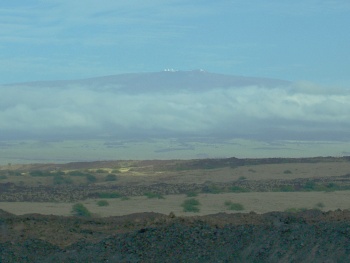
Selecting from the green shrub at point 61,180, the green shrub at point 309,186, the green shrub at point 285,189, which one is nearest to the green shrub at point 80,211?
the green shrub at point 285,189

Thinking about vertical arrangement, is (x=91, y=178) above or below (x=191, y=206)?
above

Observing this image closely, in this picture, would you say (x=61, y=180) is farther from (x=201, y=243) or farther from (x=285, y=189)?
(x=201, y=243)

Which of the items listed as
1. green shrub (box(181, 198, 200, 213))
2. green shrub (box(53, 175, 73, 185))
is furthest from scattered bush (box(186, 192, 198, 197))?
green shrub (box(53, 175, 73, 185))

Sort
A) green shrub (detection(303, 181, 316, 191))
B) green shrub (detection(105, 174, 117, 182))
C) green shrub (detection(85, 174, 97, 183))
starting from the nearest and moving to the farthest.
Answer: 1. green shrub (detection(303, 181, 316, 191))
2. green shrub (detection(85, 174, 97, 183))
3. green shrub (detection(105, 174, 117, 182))

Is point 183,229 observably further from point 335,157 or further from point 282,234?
point 335,157

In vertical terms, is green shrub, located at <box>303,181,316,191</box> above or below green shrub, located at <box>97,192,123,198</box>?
above

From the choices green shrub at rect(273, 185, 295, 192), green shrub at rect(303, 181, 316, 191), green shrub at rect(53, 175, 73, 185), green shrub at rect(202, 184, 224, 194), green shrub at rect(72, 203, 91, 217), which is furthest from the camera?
green shrub at rect(53, 175, 73, 185)

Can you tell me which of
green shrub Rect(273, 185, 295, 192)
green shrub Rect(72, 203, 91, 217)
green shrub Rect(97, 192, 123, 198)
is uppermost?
green shrub Rect(273, 185, 295, 192)

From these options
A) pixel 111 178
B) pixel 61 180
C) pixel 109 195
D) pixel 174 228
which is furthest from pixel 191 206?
pixel 111 178

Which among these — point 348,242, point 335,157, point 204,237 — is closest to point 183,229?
point 204,237

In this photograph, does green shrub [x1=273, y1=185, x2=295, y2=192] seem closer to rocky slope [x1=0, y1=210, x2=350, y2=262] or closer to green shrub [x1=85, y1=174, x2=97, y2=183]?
green shrub [x1=85, y1=174, x2=97, y2=183]

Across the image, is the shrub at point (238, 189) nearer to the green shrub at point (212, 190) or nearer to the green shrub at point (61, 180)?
the green shrub at point (212, 190)

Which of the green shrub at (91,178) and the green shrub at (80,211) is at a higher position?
the green shrub at (91,178)

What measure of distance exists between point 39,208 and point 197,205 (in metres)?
7.49
